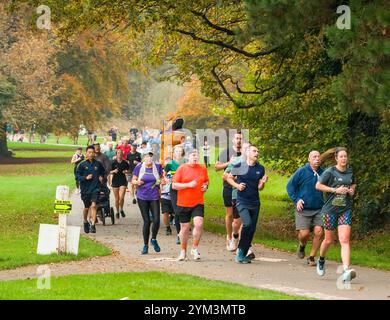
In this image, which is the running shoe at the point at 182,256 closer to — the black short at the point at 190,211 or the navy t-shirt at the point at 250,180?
the black short at the point at 190,211

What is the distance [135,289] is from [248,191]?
459cm

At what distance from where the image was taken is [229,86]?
5966 centimetres

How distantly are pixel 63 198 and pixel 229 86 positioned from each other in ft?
140

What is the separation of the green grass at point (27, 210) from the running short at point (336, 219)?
4.60 metres

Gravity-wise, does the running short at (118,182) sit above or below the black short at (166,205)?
above

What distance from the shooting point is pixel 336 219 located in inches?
591

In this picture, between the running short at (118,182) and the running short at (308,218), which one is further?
the running short at (118,182)

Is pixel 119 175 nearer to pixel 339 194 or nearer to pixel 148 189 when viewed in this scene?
pixel 148 189

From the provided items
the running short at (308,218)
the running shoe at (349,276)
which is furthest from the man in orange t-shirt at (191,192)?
the running shoe at (349,276)

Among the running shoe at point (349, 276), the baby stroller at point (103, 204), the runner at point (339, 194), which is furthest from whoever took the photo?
the baby stroller at point (103, 204)

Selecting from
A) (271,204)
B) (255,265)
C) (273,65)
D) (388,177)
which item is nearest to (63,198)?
(255,265)

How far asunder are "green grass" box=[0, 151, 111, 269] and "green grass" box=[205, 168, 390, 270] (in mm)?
4038

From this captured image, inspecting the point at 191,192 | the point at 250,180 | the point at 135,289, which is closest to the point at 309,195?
the point at 250,180

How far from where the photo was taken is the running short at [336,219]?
14.9 meters
